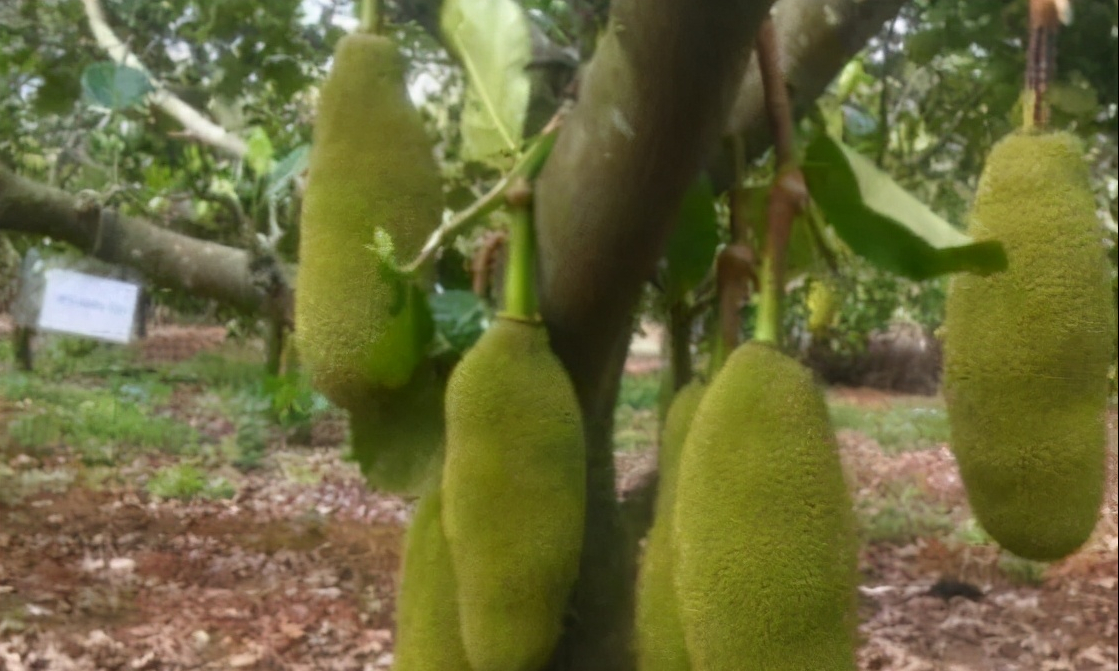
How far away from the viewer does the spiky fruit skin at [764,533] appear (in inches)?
10.6

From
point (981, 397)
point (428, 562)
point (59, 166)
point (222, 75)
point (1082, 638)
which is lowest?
point (1082, 638)

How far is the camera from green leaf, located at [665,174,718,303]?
1.48ft

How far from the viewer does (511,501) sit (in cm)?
35

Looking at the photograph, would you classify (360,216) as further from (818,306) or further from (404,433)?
(818,306)

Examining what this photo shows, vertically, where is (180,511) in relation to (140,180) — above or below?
below

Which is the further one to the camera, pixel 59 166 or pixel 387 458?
pixel 59 166

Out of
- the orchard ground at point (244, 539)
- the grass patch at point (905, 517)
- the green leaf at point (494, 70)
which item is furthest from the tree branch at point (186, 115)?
the grass patch at point (905, 517)

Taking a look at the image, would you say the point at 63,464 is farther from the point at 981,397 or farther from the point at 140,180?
the point at 981,397

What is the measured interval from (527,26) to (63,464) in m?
0.74

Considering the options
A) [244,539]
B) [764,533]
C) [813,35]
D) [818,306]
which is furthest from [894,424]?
[764,533]

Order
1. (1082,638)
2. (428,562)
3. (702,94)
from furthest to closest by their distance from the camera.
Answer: (1082,638), (428,562), (702,94)

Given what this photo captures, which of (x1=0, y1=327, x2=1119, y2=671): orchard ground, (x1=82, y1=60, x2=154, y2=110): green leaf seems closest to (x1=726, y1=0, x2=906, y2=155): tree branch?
(x1=0, y1=327, x2=1119, y2=671): orchard ground

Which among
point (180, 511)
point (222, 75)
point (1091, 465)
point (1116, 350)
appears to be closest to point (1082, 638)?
point (1116, 350)

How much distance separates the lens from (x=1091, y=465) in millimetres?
365
